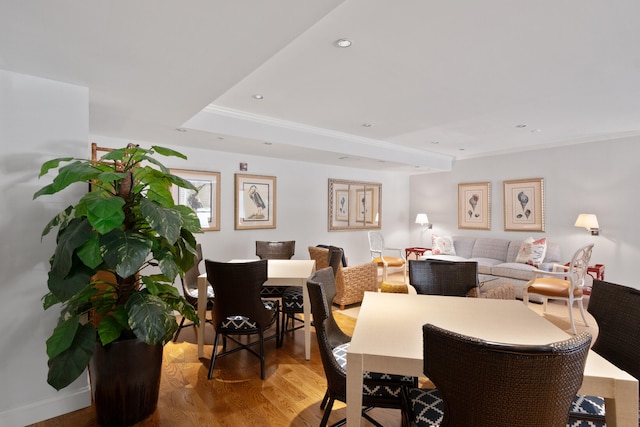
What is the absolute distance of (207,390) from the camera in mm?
2486

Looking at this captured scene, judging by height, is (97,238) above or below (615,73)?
below

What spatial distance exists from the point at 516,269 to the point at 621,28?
3932 millimetres

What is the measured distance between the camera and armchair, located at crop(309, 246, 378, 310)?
4.35 meters

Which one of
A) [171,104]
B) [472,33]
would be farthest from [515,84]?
[171,104]

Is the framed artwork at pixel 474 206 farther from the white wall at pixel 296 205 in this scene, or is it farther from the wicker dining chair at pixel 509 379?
the wicker dining chair at pixel 509 379

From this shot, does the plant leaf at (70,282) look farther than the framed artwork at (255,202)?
No

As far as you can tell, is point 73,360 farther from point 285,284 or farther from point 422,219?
point 422,219

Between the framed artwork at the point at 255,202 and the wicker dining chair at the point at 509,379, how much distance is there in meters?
4.17

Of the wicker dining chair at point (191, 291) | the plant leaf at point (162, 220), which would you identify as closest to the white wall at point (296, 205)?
the wicker dining chair at point (191, 291)

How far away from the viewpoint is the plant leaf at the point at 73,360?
178 cm

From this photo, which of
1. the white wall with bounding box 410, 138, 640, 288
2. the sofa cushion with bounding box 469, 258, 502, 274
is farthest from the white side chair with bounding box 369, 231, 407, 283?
the white wall with bounding box 410, 138, 640, 288

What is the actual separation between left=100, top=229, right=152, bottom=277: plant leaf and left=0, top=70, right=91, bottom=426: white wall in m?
0.75

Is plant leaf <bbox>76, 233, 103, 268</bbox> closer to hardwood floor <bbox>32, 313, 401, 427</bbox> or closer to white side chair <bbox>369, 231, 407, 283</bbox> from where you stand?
hardwood floor <bbox>32, 313, 401, 427</bbox>

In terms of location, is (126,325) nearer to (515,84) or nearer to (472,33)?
(472,33)
